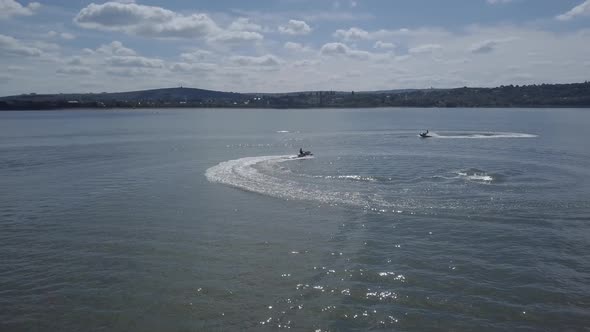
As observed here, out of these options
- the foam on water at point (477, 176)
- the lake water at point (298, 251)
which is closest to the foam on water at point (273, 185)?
the lake water at point (298, 251)

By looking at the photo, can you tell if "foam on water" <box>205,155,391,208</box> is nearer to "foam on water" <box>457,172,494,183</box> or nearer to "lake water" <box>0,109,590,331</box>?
"lake water" <box>0,109,590,331</box>

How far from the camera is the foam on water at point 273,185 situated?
31188 millimetres

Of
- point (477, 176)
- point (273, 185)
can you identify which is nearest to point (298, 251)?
point (273, 185)

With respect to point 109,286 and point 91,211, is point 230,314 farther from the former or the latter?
point 91,211

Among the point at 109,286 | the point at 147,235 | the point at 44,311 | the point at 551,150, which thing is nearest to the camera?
the point at 44,311

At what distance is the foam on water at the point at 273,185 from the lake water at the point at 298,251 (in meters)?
0.23

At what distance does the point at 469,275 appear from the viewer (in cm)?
1845

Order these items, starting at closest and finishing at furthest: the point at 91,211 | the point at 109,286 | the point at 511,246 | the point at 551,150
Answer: the point at 109,286 < the point at 511,246 < the point at 91,211 < the point at 551,150

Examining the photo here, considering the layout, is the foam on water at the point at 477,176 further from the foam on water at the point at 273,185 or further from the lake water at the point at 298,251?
the foam on water at the point at 273,185

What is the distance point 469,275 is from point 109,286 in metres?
13.3

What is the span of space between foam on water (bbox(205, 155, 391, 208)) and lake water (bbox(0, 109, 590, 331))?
23 centimetres

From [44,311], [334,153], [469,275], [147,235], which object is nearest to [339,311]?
[469,275]

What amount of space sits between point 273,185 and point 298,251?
52.3 feet

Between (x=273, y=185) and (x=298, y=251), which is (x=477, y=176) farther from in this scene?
(x=298, y=251)
